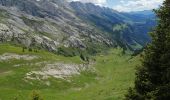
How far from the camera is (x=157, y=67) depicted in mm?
24062

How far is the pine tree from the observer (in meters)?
23.1

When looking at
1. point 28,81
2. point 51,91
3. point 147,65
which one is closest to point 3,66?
point 28,81

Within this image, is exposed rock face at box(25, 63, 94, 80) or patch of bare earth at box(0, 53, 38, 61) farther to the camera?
patch of bare earth at box(0, 53, 38, 61)

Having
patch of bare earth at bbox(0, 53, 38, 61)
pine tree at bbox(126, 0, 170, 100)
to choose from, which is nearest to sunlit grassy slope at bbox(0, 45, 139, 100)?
patch of bare earth at bbox(0, 53, 38, 61)

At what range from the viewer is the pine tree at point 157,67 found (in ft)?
75.7

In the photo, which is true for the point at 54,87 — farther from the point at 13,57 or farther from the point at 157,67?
the point at 157,67

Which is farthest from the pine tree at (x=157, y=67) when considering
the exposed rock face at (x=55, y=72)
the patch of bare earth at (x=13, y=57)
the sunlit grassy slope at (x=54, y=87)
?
the patch of bare earth at (x=13, y=57)

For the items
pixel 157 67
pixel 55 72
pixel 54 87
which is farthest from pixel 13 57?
pixel 157 67

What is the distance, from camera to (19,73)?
15638 centimetres

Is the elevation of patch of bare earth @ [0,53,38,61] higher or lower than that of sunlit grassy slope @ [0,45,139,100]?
higher

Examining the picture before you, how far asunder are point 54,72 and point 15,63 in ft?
67.4

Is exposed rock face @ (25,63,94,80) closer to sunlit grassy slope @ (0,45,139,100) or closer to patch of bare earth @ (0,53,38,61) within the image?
sunlit grassy slope @ (0,45,139,100)

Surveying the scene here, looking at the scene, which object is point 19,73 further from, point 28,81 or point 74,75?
point 74,75

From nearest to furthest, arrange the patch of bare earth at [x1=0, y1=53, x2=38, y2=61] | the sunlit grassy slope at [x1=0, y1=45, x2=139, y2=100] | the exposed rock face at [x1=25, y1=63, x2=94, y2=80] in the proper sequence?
the sunlit grassy slope at [x1=0, y1=45, x2=139, y2=100]
the exposed rock face at [x1=25, y1=63, x2=94, y2=80]
the patch of bare earth at [x1=0, y1=53, x2=38, y2=61]
